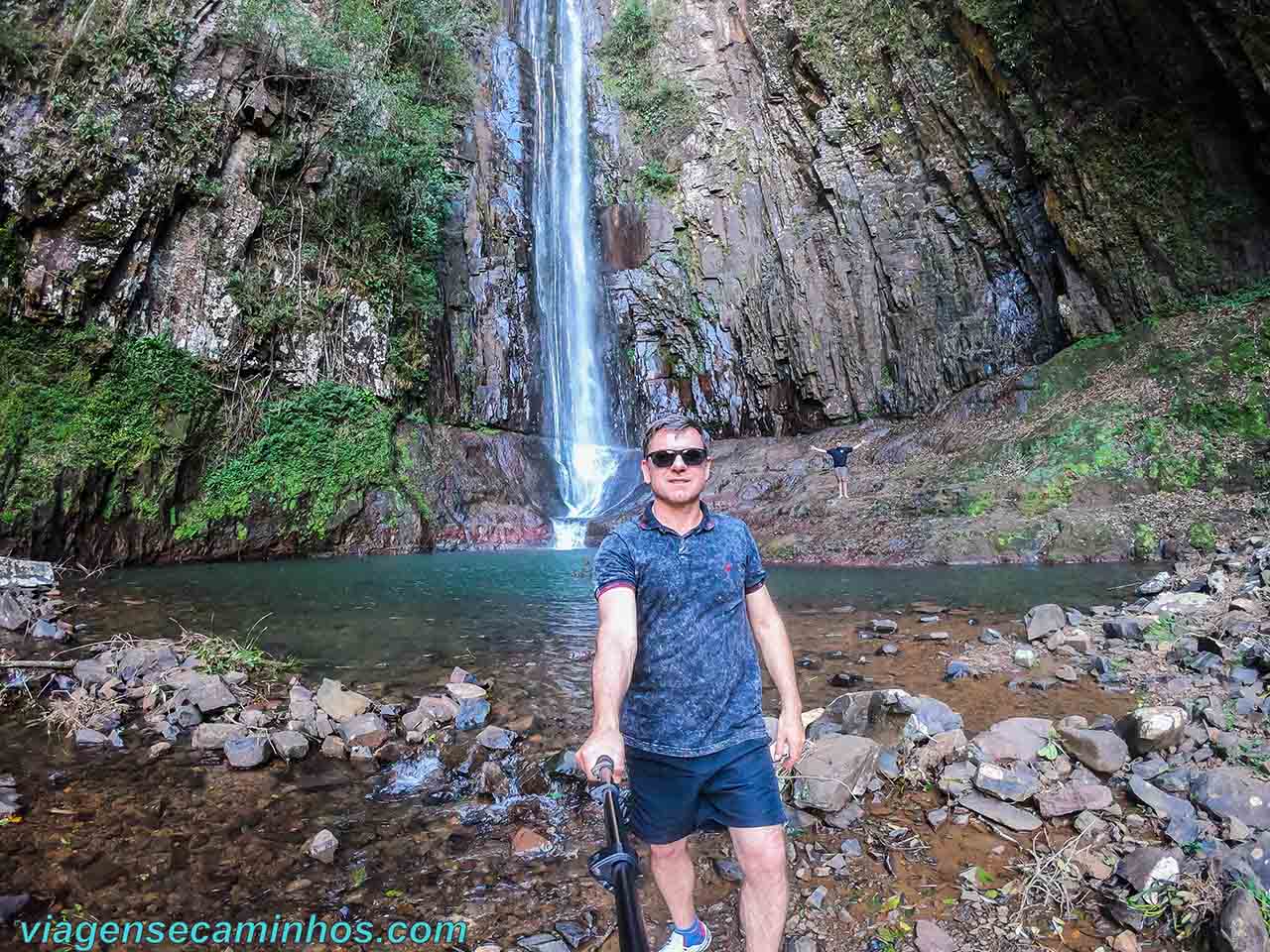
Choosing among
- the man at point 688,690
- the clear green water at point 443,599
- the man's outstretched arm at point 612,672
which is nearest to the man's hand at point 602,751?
the man's outstretched arm at point 612,672

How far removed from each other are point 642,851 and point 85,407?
629 inches

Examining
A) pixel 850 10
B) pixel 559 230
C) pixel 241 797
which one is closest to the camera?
pixel 241 797

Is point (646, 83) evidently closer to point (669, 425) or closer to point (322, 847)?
point (669, 425)

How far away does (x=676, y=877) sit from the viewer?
2377mm

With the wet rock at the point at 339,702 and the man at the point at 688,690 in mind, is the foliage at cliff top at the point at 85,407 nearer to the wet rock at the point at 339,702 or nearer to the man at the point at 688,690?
the wet rock at the point at 339,702

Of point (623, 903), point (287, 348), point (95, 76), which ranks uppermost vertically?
point (95, 76)

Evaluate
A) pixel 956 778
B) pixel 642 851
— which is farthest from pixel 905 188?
pixel 642 851

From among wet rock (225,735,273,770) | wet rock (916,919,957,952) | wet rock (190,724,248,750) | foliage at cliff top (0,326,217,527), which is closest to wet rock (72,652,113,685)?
wet rock (190,724,248,750)

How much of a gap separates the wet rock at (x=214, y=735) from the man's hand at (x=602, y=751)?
11.5ft

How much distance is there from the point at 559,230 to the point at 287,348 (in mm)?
11190

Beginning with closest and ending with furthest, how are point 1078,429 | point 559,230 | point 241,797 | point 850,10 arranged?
point 241,797 → point 1078,429 → point 850,10 → point 559,230

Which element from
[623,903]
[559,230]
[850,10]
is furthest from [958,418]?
[623,903]

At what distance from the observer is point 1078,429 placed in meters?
14.2

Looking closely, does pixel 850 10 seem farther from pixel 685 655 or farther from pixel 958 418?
pixel 685 655
